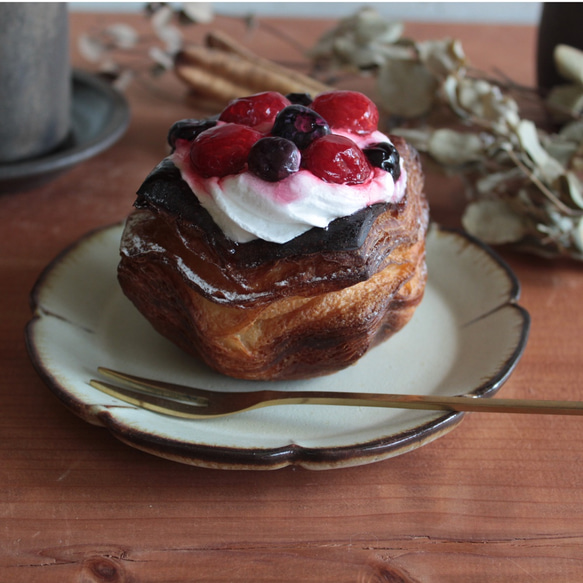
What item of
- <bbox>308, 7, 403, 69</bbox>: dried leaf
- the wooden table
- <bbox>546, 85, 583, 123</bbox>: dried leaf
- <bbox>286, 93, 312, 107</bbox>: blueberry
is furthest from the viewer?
<bbox>308, 7, 403, 69</bbox>: dried leaf

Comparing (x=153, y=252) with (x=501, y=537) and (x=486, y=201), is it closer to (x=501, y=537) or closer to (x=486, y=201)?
(x=501, y=537)

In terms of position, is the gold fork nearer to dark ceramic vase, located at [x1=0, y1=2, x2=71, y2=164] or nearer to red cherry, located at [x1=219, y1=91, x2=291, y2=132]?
red cherry, located at [x1=219, y1=91, x2=291, y2=132]

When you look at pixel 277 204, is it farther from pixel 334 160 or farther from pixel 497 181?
pixel 497 181

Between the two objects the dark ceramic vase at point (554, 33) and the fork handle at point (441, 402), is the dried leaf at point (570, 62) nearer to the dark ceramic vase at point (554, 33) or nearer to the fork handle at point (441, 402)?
the dark ceramic vase at point (554, 33)

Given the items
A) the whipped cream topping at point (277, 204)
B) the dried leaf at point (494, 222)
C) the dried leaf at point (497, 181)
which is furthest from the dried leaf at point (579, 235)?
the whipped cream topping at point (277, 204)

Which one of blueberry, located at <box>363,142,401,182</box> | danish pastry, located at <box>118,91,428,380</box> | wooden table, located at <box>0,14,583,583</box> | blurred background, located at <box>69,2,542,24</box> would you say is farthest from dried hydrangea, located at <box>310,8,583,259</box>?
Answer: blurred background, located at <box>69,2,542,24</box>

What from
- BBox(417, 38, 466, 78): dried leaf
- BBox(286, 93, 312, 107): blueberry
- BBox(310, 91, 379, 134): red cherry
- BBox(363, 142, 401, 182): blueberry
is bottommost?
BBox(417, 38, 466, 78): dried leaf

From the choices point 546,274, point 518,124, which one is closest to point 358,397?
point 546,274
